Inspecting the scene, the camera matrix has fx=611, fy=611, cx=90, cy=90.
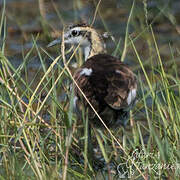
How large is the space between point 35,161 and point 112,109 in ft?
3.94

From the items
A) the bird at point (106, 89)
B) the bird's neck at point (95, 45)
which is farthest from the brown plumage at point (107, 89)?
the bird's neck at point (95, 45)

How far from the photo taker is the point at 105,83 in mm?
5410

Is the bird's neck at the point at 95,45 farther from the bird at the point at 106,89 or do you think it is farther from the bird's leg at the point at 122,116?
the bird's leg at the point at 122,116

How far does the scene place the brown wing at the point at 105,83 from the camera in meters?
5.32

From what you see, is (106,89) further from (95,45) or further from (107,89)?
(95,45)

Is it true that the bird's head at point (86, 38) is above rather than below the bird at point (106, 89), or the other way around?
above

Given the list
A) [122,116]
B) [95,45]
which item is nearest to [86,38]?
[95,45]

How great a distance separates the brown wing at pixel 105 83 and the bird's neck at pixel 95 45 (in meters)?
0.79

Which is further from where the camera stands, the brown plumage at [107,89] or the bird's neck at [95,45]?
the bird's neck at [95,45]

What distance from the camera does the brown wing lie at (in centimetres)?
532

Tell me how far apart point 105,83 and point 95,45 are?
1369 millimetres

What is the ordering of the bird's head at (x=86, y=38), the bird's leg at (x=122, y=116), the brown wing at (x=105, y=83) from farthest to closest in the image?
1. the bird's head at (x=86, y=38)
2. the bird's leg at (x=122, y=116)
3. the brown wing at (x=105, y=83)

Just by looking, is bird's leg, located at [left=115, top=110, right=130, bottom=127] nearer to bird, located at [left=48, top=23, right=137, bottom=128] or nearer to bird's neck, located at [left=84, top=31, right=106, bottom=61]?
bird, located at [left=48, top=23, right=137, bottom=128]

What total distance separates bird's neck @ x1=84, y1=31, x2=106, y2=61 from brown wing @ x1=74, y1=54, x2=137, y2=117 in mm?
788
